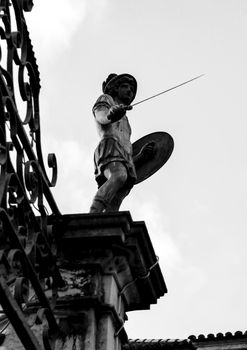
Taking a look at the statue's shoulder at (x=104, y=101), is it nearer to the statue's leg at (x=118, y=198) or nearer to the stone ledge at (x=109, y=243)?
the statue's leg at (x=118, y=198)

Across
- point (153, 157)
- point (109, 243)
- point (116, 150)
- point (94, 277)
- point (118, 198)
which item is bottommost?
point (94, 277)

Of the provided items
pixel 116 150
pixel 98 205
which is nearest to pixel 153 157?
pixel 116 150

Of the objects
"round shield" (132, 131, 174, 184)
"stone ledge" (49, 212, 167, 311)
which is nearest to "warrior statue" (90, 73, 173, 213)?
"round shield" (132, 131, 174, 184)

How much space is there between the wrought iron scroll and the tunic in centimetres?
104

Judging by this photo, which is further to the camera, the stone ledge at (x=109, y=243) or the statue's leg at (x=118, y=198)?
the statue's leg at (x=118, y=198)

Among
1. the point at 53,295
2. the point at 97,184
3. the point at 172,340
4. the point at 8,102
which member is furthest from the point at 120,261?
the point at 172,340

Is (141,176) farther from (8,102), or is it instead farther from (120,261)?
(8,102)

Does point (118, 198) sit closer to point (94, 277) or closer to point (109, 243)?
point (109, 243)

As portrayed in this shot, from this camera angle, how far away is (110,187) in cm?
614

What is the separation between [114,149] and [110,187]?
14.7 inches

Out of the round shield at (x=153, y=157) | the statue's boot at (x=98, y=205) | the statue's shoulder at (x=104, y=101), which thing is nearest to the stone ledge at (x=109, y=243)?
the statue's boot at (x=98, y=205)

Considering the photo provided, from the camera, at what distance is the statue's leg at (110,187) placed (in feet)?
19.8

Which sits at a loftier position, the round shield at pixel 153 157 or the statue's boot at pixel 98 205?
the round shield at pixel 153 157

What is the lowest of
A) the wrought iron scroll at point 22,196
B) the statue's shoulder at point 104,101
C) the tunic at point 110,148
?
the wrought iron scroll at point 22,196
